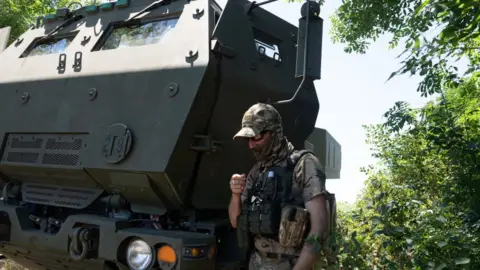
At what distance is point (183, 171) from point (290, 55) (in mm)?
1644

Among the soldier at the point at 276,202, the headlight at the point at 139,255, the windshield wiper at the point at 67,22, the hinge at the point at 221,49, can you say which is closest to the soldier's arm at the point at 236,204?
the soldier at the point at 276,202

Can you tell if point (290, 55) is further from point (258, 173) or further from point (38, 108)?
point (38, 108)

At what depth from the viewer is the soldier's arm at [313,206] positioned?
8.31 ft

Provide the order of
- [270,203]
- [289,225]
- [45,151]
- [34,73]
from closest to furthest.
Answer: [289,225]
[270,203]
[45,151]
[34,73]

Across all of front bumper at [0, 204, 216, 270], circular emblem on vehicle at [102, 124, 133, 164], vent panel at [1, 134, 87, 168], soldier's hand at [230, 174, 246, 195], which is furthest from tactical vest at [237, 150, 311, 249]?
vent panel at [1, 134, 87, 168]

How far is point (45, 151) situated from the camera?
153 inches

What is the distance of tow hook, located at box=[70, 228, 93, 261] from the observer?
3430 millimetres

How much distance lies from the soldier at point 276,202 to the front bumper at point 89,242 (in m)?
0.35

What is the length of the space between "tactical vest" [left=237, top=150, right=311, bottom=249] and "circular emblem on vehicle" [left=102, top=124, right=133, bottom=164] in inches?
36.9

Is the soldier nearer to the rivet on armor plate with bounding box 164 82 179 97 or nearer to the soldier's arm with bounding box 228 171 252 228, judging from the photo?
the soldier's arm with bounding box 228 171 252 228

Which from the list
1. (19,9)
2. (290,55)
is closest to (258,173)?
(290,55)

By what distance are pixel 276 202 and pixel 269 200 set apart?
0.04 m

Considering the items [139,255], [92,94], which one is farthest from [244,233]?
[92,94]

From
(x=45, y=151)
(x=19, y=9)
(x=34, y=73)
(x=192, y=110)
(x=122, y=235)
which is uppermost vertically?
(x=19, y=9)
